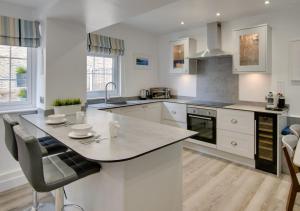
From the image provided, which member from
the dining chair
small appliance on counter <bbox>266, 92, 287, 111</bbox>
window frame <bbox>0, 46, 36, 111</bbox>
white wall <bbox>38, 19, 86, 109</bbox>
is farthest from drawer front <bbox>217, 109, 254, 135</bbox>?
window frame <bbox>0, 46, 36, 111</bbox>

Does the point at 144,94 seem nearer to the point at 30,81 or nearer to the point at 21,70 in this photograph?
the point at 30,81

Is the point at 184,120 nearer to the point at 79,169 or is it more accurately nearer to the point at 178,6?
the point at 178,6

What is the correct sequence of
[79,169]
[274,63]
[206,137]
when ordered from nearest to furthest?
[79,169], [274,63], [206,137]

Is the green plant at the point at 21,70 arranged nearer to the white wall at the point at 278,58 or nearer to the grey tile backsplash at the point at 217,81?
the grey tile backsplash at the point at 217,81

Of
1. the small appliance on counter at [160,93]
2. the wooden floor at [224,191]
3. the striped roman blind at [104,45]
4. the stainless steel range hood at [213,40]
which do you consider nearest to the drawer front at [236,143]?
the wooden floor at [224,191]

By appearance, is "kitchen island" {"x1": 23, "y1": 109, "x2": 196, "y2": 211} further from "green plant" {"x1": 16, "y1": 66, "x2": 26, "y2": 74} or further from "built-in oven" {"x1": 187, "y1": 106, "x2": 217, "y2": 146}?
"built-in oven" {"x1": 187, "y1": 106, "x2": 217, "y2": 146}

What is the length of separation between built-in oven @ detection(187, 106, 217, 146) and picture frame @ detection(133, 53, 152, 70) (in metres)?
1.53

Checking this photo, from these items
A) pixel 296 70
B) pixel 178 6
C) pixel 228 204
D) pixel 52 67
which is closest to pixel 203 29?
pixel 178 6

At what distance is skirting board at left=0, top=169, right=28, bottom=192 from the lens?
260 centimetres

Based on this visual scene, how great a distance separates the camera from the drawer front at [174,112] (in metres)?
4.03

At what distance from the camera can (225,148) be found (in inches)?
135

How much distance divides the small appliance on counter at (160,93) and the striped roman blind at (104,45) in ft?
3.88

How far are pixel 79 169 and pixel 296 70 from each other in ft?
10.9

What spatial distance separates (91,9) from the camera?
7.83ft
